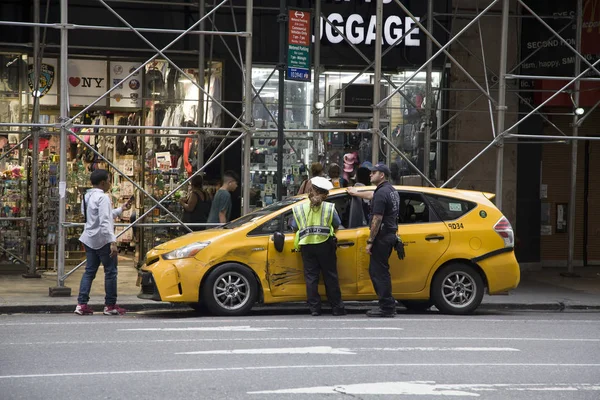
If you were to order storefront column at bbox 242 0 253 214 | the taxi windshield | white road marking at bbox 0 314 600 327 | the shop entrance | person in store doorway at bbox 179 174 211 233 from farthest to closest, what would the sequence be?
1. the shop entrance
2. person in store doorway at bbox 179 174 211 233
3. storefront column at bbox 242 0 253 214
4. the taxi windshield
5. white road marking at bbox 0 314 600 327

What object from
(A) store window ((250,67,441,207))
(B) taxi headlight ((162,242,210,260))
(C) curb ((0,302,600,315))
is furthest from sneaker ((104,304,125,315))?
(A) store window ((250,67,441,207))

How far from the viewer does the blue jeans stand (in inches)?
522

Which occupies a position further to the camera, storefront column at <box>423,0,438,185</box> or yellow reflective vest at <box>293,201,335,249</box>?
storefront column at <box>423,0,438,185</box>

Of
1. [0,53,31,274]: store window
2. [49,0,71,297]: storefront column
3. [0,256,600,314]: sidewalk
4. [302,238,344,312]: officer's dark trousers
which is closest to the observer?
[302,238,344,312]: officer's dark trousers

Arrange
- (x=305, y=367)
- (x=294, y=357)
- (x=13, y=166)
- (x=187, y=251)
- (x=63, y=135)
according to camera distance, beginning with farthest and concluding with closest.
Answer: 1. (x=13, y=166)
2. (x=63, y=135)
3. (x=187, y=251)
4. (x=294, y=357)
5. (x=305, y=367)

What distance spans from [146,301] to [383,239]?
344 centimetres

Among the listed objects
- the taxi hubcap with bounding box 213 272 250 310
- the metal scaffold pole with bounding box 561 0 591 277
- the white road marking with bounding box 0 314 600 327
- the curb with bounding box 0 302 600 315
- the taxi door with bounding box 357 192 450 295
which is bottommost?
the curb with bounding box 0 302 600 315

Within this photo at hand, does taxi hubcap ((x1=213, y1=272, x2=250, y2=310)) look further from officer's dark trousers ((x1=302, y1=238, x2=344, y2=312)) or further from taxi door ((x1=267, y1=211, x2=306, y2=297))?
officer's dark trousers ((x1=302, y1=238, x2=344, y2=312))

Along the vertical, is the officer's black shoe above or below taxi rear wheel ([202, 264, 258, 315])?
below

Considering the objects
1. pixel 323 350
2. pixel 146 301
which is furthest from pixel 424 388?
pixel 146 301

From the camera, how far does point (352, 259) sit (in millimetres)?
13414

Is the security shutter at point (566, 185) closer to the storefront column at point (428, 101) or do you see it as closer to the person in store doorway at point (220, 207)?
the storefront column at point (428, 101)

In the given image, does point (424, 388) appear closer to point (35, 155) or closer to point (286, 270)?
point (286, 270)

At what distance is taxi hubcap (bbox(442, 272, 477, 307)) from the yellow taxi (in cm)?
1
